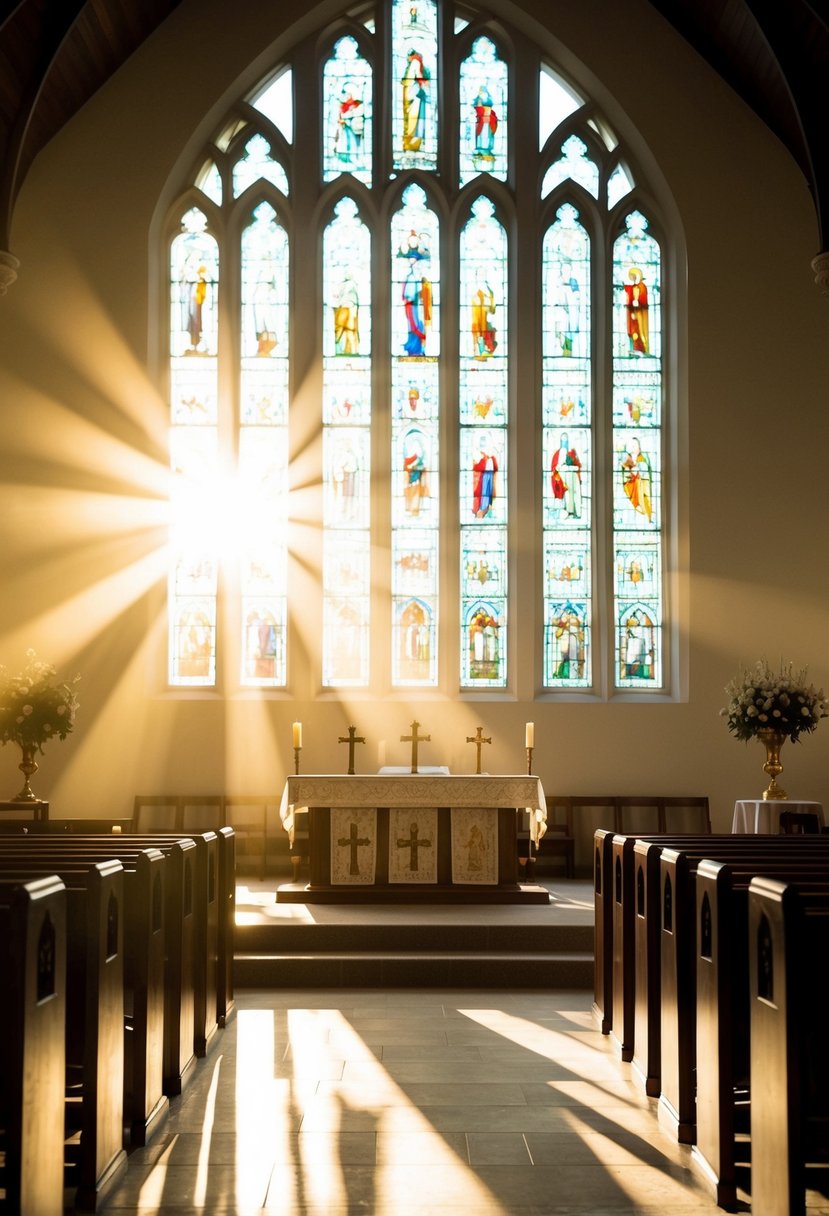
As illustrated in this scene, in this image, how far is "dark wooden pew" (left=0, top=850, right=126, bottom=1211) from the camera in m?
3.44

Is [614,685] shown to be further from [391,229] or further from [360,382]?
[391,229]

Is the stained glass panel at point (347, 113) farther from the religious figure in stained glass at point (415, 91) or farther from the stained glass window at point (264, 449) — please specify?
the stained glass window at point (264, 449)

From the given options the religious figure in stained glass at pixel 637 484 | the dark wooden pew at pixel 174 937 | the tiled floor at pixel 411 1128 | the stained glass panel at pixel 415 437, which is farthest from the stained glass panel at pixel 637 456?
the dark wooden pew at pixel 174 937

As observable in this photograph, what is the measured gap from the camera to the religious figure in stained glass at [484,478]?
35.7 feet

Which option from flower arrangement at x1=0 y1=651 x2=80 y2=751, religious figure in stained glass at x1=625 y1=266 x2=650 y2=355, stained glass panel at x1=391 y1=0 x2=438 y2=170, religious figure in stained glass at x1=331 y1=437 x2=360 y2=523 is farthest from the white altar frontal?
stained glass panel at x1=391 y1=0 x2=438 y2=170

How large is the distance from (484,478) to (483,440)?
0.33 meters

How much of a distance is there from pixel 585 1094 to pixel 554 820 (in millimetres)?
5758

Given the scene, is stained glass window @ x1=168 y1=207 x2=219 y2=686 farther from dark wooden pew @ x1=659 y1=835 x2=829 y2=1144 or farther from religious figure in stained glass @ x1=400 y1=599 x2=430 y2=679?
dark wooden pew @ x1=659 y1=835 x2=829 y2=1144

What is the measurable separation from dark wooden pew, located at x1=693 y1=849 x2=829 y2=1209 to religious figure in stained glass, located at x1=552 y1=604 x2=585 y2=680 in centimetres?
676

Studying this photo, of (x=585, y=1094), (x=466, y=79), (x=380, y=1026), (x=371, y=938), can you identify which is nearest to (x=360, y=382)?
(x=466, y=79)

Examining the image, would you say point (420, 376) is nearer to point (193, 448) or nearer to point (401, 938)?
point (193, 448)

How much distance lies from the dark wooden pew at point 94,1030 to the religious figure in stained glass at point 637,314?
324 inches

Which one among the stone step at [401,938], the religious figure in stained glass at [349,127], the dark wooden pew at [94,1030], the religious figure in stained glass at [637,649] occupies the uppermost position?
the religious figure in stained glass at [349,127]

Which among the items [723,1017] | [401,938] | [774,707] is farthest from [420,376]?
[723,1017]
